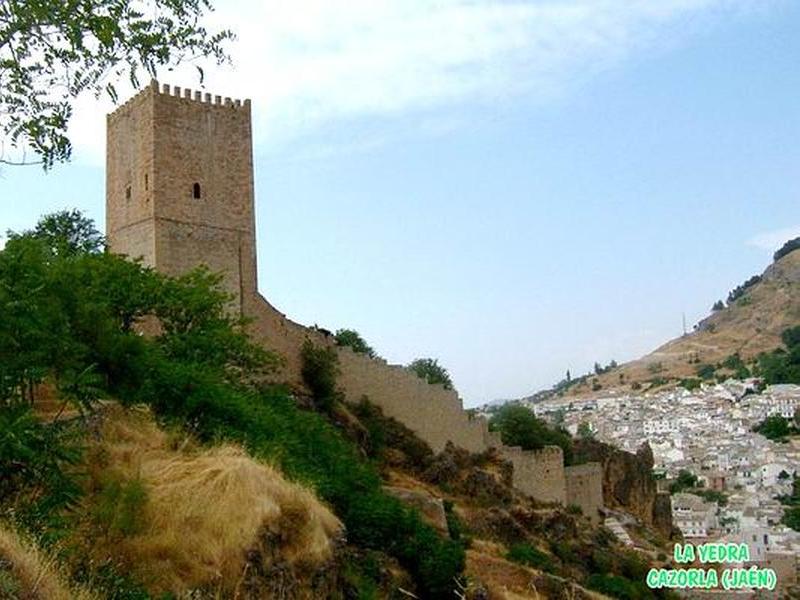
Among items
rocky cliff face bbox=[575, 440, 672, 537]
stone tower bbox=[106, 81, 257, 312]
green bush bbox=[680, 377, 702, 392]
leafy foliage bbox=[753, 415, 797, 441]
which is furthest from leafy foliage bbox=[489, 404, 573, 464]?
green bush bbox=[680, 377, 702, 392]

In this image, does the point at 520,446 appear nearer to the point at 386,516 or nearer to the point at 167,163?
the point at 167,163

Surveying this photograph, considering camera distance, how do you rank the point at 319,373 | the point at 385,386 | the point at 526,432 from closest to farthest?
the point at 319,373 → the point at 385,386 → the point at 526,432

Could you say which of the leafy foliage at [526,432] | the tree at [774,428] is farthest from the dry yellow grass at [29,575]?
the tree at [774,428]

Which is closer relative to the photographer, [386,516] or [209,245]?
[386,516]

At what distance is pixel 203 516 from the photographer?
31.4 feet

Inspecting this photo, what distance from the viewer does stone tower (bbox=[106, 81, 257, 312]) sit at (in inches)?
1003

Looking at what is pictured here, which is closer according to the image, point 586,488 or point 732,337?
point 586,488

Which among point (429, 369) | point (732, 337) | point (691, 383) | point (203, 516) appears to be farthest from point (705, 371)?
point (203, 516)

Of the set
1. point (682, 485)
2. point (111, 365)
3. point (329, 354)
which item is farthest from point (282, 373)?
point (682, 485)

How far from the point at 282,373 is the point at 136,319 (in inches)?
306

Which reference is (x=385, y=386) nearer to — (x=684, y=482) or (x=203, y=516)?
(x=203, y=516)

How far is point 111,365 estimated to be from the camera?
13.2 metres

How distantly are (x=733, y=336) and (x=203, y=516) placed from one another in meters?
176

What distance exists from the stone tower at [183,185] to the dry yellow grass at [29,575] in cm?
1805
